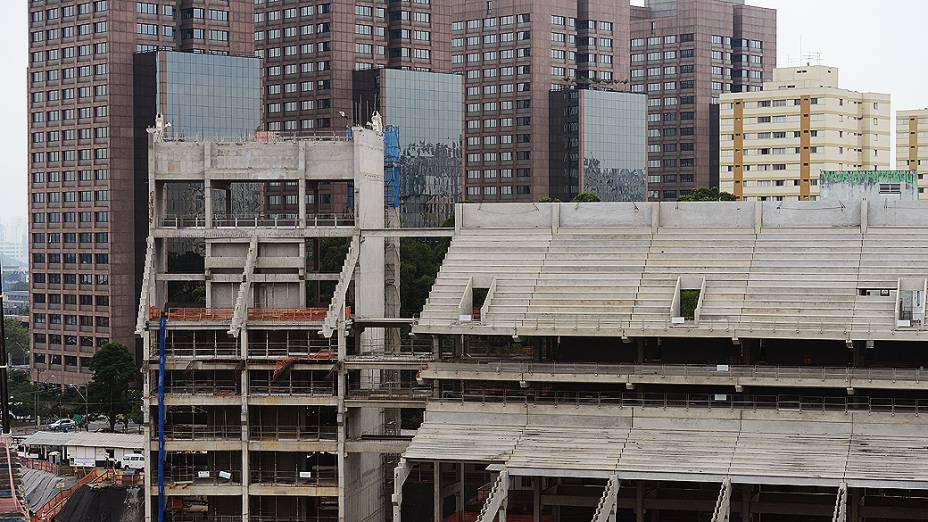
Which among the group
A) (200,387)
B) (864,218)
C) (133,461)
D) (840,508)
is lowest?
(133,461)

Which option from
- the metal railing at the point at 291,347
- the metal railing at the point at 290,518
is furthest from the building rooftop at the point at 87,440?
the metal railing at the point at 291,347

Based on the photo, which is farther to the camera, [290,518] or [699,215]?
[290,518]

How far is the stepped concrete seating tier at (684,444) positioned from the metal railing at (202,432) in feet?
38.7

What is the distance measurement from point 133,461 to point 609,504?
6139 centimetres

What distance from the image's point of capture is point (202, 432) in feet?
260

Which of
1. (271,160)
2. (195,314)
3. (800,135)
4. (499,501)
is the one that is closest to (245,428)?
(195,314)

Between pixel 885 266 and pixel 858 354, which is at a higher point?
pixel 885 266

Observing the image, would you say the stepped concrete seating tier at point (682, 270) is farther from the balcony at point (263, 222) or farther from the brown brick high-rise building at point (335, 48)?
the brown brick high-rise building at point (335, 48)

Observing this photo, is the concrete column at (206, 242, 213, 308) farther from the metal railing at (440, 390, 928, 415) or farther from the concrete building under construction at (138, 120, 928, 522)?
the metal railing at (440, 390, 928, 415)

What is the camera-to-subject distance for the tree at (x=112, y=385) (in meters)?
146

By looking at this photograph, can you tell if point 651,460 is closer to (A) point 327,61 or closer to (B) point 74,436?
(B) point 74,436

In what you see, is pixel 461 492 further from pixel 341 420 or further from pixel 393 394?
pixel 341 420

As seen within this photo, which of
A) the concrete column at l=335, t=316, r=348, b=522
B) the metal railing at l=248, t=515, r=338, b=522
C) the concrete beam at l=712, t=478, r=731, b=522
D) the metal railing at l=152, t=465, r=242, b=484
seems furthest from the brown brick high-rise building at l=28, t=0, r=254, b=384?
the concrete beam at l=712, t=478, r=731, b=522

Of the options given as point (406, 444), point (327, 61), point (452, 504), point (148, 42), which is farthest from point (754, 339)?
point (327, 61)
